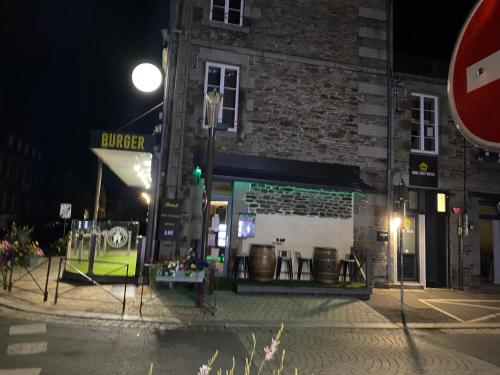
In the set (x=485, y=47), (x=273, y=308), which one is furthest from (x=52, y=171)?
(x=485, y=47)

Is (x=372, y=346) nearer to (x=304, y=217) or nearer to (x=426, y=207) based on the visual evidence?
(x=304, y=217)

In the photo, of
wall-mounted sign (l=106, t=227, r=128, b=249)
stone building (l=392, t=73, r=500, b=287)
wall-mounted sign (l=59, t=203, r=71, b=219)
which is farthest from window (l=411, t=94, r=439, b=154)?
wall-mounted sign (l=59, t=203, r=71, b=219)

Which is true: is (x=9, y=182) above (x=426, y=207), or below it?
above

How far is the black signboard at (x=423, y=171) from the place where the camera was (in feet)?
40.8

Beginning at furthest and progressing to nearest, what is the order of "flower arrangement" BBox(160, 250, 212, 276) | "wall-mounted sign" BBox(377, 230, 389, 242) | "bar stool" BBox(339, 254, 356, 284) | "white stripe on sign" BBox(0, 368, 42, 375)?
"wall-mounted sign" BBox(377, 230, 389, 242)
"bar stool" BBox(339, 254, 356, 284)
"flower arrangement" BBox(160, 250, 212, 276)
"white stripe on sign" BBox(0, 368, 42, 375)

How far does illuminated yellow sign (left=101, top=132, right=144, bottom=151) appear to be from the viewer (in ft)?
34.5

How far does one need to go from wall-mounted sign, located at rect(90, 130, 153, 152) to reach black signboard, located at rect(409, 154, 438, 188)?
7989 millimetres

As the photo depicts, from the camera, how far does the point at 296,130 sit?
11.8 metres

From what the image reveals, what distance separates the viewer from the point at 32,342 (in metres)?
5.59

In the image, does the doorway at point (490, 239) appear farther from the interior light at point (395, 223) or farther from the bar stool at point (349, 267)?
the bar stool at point (349, 267)

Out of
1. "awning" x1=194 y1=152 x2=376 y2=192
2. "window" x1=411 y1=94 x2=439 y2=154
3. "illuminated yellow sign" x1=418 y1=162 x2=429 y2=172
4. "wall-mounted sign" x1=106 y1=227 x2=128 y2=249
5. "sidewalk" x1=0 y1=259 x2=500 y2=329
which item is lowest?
"sidewalk" x1=0 y1=259 x2=500 y2=329

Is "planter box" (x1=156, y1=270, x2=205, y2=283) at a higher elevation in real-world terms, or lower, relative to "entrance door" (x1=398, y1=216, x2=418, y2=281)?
lower

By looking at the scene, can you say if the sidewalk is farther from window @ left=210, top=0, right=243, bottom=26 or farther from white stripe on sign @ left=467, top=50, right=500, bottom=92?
window @ left=210, top=0, right=243, bottom=26

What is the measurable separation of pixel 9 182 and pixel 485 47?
44471 millimetres
